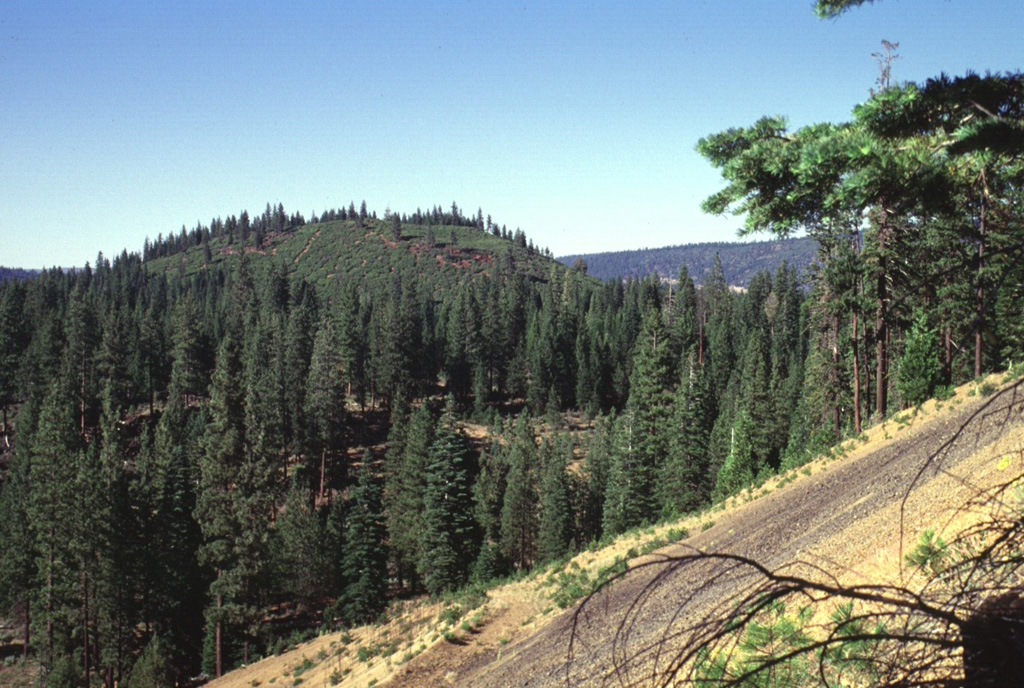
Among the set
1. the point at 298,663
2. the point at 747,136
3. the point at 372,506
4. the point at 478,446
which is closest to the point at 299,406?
the point at 478,446

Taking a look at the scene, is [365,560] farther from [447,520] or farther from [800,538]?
[800,538]

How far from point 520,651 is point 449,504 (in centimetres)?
2450

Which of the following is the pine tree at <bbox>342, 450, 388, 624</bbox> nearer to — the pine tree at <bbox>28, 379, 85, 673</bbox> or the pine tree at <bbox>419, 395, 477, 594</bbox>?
the pine tree at <bbox>419, 395, 477, 594</bbox>

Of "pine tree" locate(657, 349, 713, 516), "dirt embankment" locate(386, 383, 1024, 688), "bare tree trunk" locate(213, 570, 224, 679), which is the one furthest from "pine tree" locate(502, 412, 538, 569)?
"dirt embankment" locate(386, 383, 1024, 688)

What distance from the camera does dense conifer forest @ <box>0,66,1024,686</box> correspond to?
501 cm

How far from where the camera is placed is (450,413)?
3978 centimetres

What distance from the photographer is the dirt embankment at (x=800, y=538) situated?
10.0 m

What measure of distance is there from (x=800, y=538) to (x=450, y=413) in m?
27.9

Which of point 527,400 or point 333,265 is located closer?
point 527,400

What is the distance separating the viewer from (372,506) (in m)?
40.5

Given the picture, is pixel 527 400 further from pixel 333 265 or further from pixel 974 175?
pixel 333 265

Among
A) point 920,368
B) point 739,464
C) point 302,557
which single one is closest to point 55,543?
point 302,557

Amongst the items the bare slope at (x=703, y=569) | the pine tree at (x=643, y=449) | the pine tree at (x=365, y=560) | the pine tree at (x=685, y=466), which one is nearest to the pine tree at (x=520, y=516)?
the pine tree at (x=643, y=449)

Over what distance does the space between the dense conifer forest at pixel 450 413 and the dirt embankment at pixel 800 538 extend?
273cm
